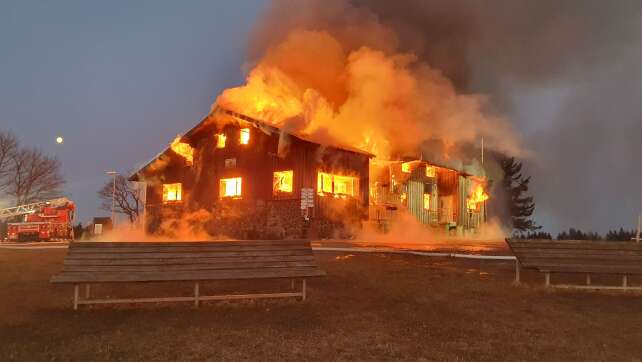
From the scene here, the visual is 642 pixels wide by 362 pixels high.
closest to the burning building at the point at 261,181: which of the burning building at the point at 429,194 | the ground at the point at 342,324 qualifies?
the burning building at the point at 429,194

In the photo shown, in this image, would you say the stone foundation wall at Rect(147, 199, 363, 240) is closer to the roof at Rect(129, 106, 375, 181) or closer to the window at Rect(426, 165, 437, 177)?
the roof at Rect(129, 106, 375, 181)

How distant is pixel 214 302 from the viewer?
9.66 meters

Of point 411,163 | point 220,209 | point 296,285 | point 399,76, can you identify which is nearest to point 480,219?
point 411,163

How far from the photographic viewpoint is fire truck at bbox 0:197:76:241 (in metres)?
36.2

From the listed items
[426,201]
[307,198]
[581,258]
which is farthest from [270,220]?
[581,258]

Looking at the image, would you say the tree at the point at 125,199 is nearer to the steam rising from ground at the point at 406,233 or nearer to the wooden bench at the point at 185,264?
the steam rising from ground at the point at 406,233

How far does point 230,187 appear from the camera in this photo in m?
35.0

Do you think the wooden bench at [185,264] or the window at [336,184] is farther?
the window at [336,184]

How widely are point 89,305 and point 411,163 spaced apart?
31174mm

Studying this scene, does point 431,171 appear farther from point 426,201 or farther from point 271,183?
point 271,183

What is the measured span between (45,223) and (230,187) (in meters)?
13.8

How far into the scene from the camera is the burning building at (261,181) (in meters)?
32.0

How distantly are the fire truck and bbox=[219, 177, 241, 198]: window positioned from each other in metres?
12.5

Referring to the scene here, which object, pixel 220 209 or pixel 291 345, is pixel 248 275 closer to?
pixel 291 345
